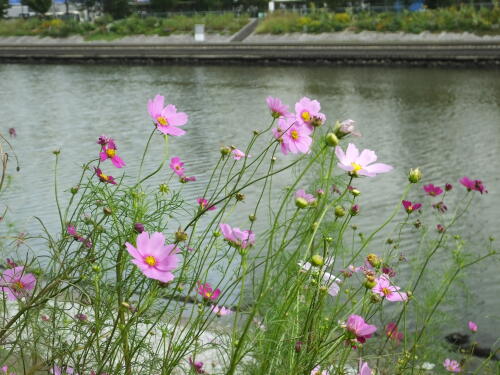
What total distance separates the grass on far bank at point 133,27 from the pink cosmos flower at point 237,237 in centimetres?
2617

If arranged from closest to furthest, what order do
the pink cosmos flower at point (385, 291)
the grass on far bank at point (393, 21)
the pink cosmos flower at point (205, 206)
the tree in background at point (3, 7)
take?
the pink cosmos flower at point (205, 206) → the pink cosmos flower at point (385, 291) → the grass on far bank at point (393, 21) → the tree in background at point (3, 7)

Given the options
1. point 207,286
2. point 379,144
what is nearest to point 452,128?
point 379,144

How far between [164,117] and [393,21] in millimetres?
23640

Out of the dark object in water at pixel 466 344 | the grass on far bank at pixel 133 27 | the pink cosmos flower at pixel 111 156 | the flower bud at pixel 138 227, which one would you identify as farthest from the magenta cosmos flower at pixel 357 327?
the grass on far bank at pixel 133 27

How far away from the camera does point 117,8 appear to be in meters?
34.1

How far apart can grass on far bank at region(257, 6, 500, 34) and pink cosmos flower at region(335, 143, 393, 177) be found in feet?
72.6

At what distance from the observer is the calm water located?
558cm

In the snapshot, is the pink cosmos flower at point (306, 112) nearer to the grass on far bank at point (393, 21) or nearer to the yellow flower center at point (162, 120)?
the yellow flower center at point (162, 120)

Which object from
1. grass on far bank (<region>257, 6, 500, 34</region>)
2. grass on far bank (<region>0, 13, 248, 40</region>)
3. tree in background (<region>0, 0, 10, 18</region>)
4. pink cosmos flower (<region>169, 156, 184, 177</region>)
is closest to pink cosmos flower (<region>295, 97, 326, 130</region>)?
pink cosmos flower (<region>169, 156, 184, 177</region>)

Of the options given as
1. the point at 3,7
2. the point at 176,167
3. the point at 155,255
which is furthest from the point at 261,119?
the point at 3,7

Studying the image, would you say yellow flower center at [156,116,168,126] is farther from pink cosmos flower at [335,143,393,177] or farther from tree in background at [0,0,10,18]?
tree in background at [0,0,10,18]

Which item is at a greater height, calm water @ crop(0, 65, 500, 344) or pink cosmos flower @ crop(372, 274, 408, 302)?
pink cosmos flower @ crop(372, 274, 408, 302)

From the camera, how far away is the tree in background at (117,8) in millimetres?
33809

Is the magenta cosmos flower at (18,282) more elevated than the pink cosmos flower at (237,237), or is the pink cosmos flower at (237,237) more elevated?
the pink cosmos flower at (237,237)
